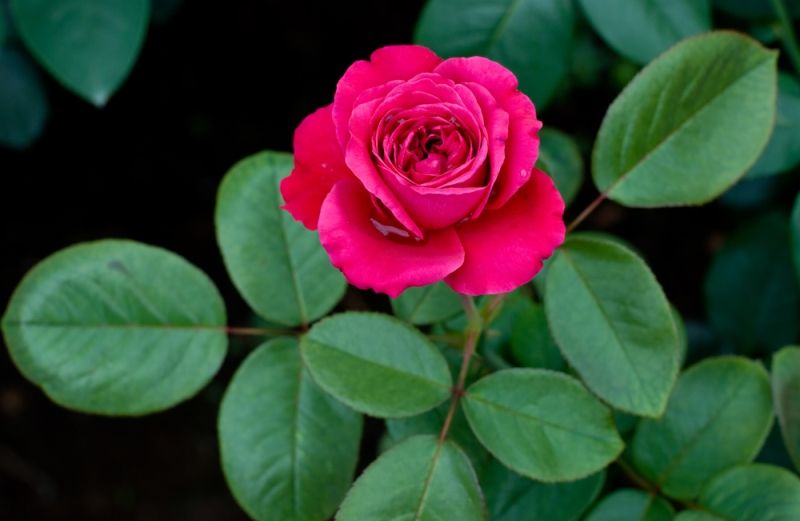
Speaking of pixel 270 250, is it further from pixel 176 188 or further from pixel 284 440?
pixel 176 188

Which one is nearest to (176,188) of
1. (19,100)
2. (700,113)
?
(19,100)

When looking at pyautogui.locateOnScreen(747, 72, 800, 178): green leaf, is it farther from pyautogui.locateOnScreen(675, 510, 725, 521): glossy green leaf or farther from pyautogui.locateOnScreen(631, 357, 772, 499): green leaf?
pyautogui.locateOnScreen(675, 510, 725, 521): glossy green leaf

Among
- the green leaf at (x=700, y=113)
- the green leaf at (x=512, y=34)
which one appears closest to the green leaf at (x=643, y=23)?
the green leaf at (x=512, y=34)

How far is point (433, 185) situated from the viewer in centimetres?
66

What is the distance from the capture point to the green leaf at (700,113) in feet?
2.85

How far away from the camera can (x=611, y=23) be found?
1.17m

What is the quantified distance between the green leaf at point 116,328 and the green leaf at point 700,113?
0.50m

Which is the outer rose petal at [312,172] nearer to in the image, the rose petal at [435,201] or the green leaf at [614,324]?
the rose petal at [435,201]

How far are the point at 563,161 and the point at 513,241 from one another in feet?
1.82

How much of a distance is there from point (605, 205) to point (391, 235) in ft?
4.90

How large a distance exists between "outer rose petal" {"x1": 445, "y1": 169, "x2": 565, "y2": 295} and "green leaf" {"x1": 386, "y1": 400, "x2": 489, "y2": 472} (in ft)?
0.89

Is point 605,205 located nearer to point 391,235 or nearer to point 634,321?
point 634,321

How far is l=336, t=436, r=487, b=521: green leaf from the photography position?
80 centimetres

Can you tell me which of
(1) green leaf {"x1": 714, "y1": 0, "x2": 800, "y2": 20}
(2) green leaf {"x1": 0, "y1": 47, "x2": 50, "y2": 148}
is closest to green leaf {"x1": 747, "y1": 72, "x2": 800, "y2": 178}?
(1) green leaf {"x1": 714, "y1": 0, "x2": 800, "y2": 20}
